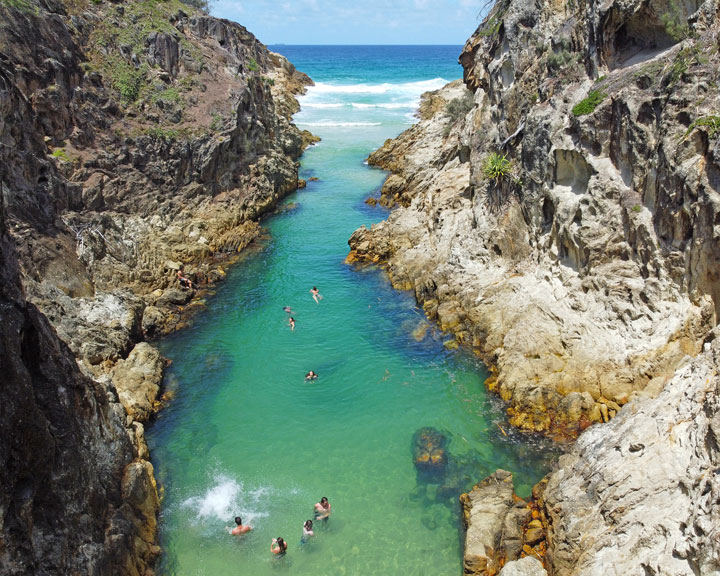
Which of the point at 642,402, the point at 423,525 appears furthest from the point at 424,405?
the point at 642,402

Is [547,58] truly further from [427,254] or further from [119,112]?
[119,112]

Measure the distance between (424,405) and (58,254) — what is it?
17.8m

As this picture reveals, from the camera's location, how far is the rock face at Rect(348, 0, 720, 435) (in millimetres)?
17141

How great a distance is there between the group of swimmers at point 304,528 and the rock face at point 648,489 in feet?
21.0

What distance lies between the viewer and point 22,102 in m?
26.4

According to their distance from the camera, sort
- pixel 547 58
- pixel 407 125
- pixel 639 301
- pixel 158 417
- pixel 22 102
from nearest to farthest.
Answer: pixel 639 301 → pixel 158 417 → pixel 547 58 → pixel 22 102 → pixel 407 125

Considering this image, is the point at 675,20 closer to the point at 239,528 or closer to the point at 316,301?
the point at 316,301

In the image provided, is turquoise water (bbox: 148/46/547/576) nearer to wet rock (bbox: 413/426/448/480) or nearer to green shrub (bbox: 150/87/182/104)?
wet rock (bbox: 413/426/448/480)

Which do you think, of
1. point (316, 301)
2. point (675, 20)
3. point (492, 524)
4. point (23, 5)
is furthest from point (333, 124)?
point (492, 524)

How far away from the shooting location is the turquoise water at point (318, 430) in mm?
15125

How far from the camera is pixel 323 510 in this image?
16.0 m

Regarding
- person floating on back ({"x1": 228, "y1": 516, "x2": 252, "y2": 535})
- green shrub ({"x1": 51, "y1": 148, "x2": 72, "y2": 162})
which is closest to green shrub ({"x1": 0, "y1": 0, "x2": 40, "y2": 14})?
green shrub ({"x1": 51, "y1": 148, "x2": 72, "y2": 162})

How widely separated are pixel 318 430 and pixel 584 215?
13.2 metres

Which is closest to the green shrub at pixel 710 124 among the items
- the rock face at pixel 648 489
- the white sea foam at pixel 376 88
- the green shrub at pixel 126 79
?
the rock face at pixel 648 489
